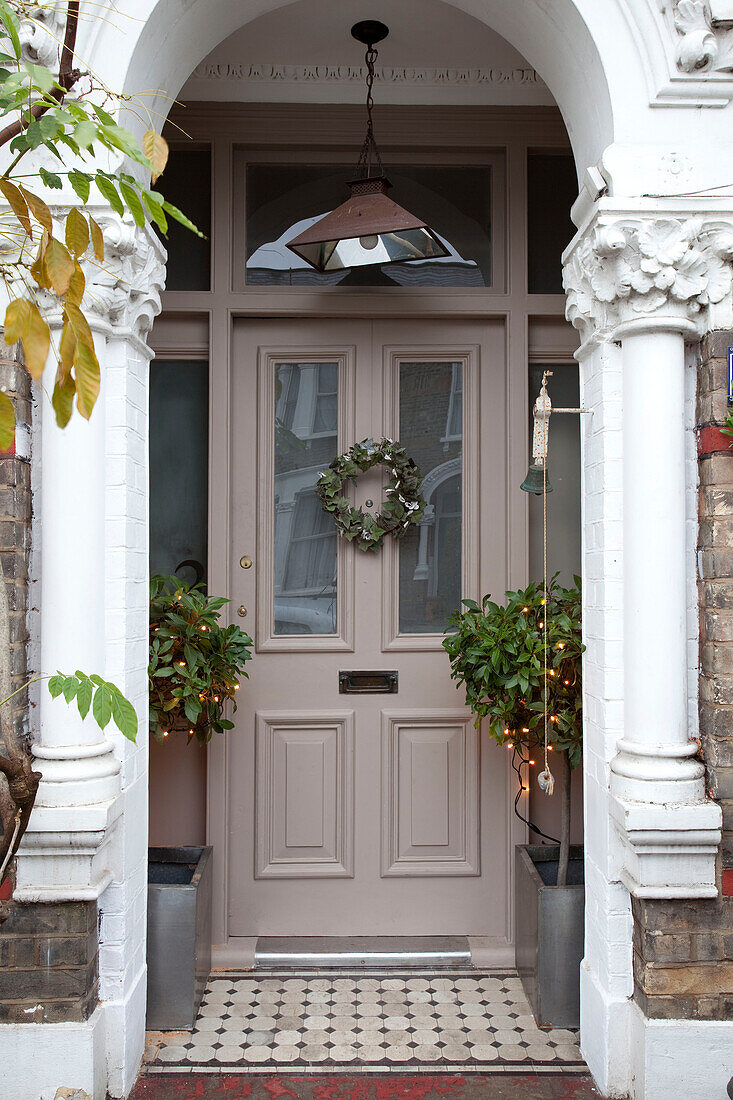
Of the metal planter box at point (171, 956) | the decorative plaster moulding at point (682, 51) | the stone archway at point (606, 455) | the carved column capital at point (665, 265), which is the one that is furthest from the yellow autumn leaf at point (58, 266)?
the metal planter box at point (171, 956)

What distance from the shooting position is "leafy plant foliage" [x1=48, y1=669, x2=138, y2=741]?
1.33 meters

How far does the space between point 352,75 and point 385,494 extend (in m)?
1.55

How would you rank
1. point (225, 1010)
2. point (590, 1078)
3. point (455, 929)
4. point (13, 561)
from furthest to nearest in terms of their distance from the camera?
point (455, 929) → point (225, 1010) → point (590, 1078) → point (13, 561)

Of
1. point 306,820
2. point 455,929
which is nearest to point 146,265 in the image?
point 306,820

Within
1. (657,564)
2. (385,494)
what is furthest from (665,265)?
(385,494)

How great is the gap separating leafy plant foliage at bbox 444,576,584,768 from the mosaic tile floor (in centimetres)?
84

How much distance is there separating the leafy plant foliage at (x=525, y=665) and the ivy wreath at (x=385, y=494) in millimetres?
505

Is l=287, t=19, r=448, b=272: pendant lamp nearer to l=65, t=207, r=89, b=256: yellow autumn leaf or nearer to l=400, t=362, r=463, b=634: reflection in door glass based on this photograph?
l=400, t=362, r=463, b=634: reflection in door glass

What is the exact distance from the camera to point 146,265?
238 centimetres

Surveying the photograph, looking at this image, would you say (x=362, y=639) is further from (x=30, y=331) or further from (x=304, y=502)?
(x=30, y=331)

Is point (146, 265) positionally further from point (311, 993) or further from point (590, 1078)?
point (590, 1078)

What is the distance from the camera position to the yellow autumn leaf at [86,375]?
944 millimetres

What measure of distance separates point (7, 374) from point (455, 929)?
247 centimetres

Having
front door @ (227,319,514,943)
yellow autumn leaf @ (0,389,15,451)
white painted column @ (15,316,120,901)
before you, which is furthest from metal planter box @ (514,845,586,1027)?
yellow autumn leaf @ (0,389,15,451)
